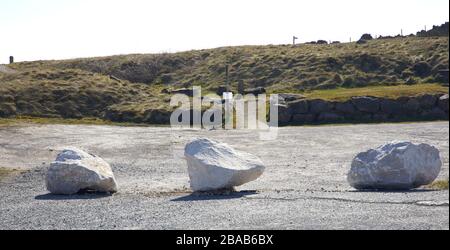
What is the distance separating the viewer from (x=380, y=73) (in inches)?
2694

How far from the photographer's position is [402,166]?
50.7ft

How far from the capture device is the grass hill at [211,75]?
54531 millimetres

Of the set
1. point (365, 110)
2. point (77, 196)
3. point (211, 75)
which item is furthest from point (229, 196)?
point (211, 75)

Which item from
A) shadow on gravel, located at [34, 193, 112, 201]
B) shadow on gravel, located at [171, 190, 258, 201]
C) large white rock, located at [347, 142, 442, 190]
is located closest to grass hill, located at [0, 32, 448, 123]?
shadow on gravel, located at [34, 193, 112, 201]

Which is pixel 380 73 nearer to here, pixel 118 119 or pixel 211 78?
pixel 211 78

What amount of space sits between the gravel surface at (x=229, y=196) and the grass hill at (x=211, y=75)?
60.9 feet

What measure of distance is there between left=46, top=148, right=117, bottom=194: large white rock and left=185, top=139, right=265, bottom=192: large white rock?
7.69ft

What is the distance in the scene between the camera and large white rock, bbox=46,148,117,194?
56.2 feet

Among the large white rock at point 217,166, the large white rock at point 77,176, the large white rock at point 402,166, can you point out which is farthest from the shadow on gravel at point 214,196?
the large white rock at point 402,166

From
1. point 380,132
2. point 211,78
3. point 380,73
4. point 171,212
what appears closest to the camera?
point 171,212

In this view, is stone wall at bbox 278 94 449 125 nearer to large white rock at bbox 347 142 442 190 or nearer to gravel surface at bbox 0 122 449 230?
gravel surface at bbox 0 122 449 230

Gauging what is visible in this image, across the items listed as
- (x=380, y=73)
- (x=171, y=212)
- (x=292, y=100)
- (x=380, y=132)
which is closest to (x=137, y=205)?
(x=171, y=212)

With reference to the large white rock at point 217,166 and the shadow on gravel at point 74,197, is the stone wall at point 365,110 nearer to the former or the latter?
the large white rock at point 217,166

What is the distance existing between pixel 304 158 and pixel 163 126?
21.7 m
